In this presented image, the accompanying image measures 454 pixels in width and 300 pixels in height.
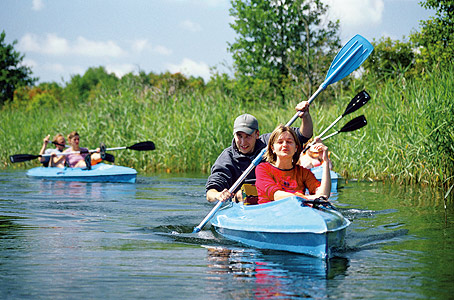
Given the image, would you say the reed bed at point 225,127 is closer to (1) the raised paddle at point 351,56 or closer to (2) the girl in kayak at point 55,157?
(2) the girl in kayak at point 55,157

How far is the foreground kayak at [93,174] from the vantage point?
11.1m

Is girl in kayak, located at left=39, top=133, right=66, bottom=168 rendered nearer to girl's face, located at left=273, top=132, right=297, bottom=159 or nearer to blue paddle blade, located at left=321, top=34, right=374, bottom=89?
blue paddle blade, located at left=321, top=34, right=374, bottom=89

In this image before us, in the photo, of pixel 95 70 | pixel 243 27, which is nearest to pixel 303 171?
pixel 243 27

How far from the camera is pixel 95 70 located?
66.5m

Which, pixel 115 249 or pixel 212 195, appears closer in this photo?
pixel 115 249

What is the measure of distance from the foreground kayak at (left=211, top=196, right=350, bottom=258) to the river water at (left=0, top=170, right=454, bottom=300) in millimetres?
90

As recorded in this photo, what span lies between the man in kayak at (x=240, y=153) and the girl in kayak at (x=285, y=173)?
644 millimetres

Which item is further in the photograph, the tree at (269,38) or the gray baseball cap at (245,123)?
the tree at (269,38)

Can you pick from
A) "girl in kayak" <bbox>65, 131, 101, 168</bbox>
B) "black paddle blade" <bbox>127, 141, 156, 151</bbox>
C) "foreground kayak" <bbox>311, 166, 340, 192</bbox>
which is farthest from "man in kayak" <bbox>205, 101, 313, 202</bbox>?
"girl in kayak" <bbox>65, 131, 101, 168</bbox>

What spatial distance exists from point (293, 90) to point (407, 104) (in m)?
11.3

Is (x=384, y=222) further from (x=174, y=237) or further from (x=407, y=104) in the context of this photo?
(x=407, y=104)

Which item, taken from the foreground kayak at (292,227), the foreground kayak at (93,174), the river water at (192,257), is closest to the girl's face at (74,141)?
the foreground kayak at (93,174)

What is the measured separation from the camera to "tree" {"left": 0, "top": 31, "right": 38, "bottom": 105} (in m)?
35.2

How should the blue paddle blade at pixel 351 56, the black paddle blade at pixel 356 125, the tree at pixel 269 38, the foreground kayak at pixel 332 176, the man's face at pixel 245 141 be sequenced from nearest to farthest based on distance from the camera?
the man's face at pixel 245 141
the black paddle blade at pixel 356 125
the blue paddle blade at pixel 351 56
the foreground kayak at pixel 332 176
the tree at pixel 269 38
